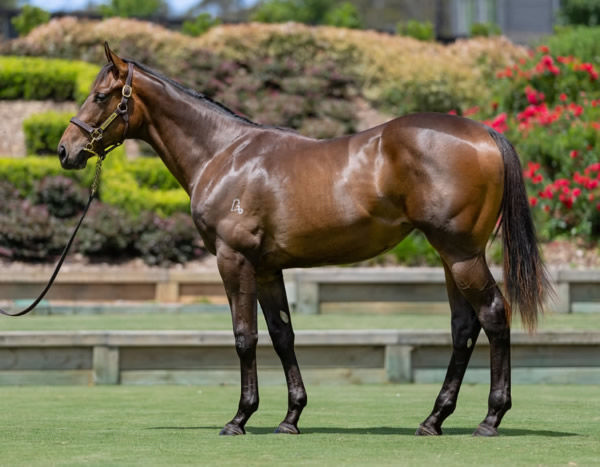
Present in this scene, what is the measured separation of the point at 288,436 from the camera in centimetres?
622

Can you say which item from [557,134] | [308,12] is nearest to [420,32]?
[557,134]

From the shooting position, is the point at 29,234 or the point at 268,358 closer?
the point at 268,358

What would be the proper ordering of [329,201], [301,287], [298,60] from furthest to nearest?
[298,60] < [301,287] < [329,201]

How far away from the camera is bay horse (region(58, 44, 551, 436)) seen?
20.1ft

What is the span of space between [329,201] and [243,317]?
84 centimetres

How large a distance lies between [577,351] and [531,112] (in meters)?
8.39

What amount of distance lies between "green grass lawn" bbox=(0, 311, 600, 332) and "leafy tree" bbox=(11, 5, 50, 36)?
12.8 meters

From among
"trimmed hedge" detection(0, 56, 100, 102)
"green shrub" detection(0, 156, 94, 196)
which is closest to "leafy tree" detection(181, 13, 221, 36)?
"trimmed hedge" detection(0, 56, 100, 102)

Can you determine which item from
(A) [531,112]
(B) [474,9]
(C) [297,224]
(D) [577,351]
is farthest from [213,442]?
(B) [474,9]

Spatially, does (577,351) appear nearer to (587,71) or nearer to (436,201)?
(436,201)

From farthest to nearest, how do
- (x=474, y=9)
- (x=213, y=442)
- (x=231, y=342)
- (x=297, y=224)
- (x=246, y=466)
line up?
1. (x=474, y=9)
2. (x=231, y=342)
3. (x=297, y=224)
4. (x=213, y=442)
5. (x=246, y=466)

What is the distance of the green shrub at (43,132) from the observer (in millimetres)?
18484

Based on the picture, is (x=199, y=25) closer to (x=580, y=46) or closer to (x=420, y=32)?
(x=420, y=32)

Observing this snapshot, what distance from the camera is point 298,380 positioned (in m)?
6.59
